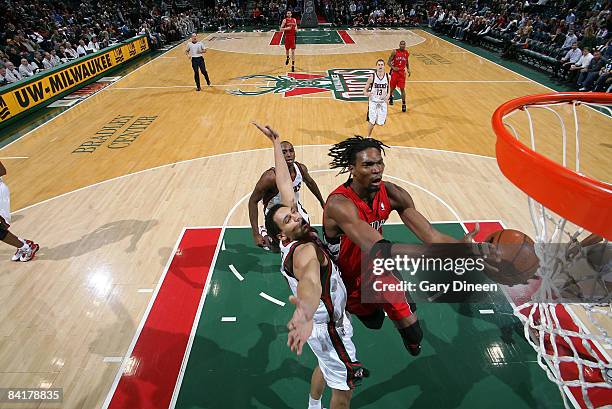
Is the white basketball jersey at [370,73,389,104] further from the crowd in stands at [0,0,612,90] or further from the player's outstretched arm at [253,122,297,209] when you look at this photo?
the crowd in stands at [0,0,612,90]

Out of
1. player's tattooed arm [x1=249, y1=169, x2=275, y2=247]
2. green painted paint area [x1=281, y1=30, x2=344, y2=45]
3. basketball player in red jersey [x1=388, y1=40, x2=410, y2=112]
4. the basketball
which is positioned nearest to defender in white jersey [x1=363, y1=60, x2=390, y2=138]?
basketball player in red jersey [x1=388, y1=40, x2=410, y2=112]

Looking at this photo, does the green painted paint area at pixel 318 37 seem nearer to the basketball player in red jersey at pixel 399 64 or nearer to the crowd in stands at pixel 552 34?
the crowd in stands at pixel 552 34

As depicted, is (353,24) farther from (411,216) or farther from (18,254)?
(411,216)

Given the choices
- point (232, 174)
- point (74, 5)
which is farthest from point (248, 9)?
point (232, 174)

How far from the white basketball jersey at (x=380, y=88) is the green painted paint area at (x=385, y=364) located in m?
5.06

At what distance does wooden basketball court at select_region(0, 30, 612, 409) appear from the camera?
3.61 m

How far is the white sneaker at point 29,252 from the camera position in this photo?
530cm

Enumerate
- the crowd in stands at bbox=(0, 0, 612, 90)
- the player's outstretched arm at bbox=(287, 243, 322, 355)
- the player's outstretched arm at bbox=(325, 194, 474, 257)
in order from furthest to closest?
the crowd in stands at bbox=(0, 0, 612, 90), the player's outstretched arm at bbox=(325, 194, 474, 257), the player's outstretched arm at bbox=(287, 243, 322, 355)

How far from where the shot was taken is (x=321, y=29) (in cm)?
2559

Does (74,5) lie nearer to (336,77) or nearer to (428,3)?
(336,77)

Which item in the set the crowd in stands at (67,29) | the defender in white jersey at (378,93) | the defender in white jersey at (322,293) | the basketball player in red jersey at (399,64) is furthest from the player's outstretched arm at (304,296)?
the crowd in stands at (67,29)

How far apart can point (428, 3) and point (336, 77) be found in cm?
1919

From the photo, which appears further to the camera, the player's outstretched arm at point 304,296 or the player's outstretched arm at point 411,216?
the player's outstretched arm at point 411,216

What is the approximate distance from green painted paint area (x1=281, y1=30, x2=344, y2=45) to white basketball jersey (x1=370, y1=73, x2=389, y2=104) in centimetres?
1373
